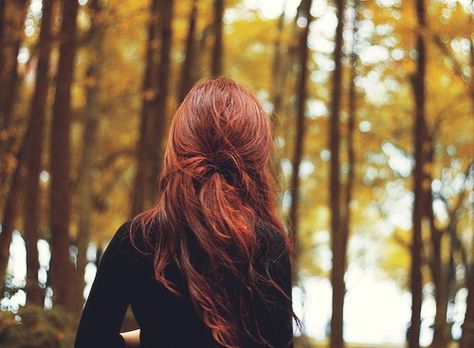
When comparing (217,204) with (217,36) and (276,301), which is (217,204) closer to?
(276,301)

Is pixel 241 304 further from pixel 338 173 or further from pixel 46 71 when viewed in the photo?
pixel 338 173

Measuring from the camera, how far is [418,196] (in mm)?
11406

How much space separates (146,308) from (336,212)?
10.5 m

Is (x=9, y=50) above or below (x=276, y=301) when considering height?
above

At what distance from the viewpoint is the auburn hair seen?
7.96 ft

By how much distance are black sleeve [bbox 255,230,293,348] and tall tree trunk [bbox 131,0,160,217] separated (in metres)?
9.05

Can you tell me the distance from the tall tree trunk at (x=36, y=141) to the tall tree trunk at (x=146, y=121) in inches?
65.7

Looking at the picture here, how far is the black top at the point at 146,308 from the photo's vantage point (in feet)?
7.93

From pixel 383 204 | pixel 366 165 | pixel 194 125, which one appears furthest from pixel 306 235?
pixel 194 125

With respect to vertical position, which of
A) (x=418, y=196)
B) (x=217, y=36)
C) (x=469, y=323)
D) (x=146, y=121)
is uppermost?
(x=217, y=36)

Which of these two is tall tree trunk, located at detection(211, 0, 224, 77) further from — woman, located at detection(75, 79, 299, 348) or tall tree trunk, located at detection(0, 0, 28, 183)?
woman, located at detection(75, 79, 299, 348)

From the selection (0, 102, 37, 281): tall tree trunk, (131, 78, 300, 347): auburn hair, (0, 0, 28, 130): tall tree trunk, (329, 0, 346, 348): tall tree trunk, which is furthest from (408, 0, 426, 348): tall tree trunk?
(131, 78, 300, 347): auburn hair

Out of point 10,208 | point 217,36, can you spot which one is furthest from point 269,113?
point 10,208

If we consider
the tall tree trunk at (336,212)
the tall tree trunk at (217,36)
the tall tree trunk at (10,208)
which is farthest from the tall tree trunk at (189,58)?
the tall tree trunk at (10,208)
